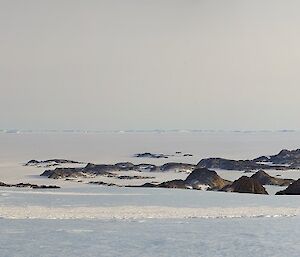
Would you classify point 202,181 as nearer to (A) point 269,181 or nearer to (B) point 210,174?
(B) point 210,174

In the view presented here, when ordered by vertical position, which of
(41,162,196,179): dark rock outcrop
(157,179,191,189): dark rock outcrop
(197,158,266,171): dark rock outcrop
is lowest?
(157,179,191,189): dark rock outcrop

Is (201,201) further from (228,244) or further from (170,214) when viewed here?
(228,244)

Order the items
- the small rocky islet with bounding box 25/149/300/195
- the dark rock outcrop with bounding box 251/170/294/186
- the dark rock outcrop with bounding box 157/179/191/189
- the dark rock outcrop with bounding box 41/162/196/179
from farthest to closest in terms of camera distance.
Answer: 1. the dark rock outcrop with bounding box 41/162/196/179
2. the dark rock outcrop with bounding box 251/170/294/186
3. the dark rock outcrop with bounding box 157/179/191/189
4. the small rocky islet with bounding box 25/149/300/195

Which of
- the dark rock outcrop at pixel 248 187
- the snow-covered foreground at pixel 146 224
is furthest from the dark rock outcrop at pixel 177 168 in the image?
the snow-covered foreground at pixel 146 224

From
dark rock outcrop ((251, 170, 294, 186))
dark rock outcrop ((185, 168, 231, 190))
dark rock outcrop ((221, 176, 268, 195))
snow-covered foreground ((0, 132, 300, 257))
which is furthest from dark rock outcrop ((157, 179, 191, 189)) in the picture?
snow-covered foreground ((0, 132, 300, 257))

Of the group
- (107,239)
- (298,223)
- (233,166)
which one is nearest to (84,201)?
(107,239)

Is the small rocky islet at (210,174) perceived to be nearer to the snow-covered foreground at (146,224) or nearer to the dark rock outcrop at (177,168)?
the dark rock outcrop at (177,168)

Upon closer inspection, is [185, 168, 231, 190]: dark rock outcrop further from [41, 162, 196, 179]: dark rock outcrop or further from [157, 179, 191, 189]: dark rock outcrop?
[41, 162, 196, 179]: dark rock outcrop

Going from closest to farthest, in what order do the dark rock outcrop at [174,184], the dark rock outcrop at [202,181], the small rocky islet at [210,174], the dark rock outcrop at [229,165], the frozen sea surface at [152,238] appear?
1. the frozen sea surface at [152,238]
2. the small rocky islet at [210,174]
3. the dark rock outcrop at [174,184]
4. the dark rock outcrop at [202,181]
5. the dark rock outcrop at [229,165]

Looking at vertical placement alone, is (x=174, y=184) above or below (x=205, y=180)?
below

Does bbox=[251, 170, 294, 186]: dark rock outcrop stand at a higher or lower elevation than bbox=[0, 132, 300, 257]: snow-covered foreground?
higher

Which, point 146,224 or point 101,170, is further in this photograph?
point 101,170

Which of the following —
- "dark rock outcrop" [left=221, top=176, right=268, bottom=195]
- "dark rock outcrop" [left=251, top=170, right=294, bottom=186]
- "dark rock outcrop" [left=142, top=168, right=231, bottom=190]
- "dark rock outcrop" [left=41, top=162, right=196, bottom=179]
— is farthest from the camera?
"dark rock outcrop" [left=41, top=162, right=196, bottom=179]

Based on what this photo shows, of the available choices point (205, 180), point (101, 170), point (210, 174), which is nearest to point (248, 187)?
point (205, 180)
